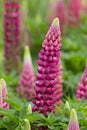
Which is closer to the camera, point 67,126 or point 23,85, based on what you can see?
point 67,126

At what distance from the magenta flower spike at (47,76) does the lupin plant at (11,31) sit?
7.48 feet

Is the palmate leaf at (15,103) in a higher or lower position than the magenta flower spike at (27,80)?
lower

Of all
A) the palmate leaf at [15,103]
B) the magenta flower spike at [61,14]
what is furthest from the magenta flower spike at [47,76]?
the magenta flower spike at [61,14]

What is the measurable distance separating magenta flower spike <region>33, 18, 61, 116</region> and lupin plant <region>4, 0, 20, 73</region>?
89.8 inches

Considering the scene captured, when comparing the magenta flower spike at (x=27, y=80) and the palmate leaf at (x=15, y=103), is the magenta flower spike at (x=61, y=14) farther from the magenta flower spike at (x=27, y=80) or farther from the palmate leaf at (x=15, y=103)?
the palmate leaf at (x=15, y=103)

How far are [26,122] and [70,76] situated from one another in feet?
8.47

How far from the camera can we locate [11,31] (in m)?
5.10

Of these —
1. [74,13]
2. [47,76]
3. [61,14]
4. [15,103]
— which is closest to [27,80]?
[47,76]

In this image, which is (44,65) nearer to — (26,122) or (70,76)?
(26,122)

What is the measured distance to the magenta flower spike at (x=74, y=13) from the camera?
672cm

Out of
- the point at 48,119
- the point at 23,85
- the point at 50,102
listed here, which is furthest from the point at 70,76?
the point at 48,119

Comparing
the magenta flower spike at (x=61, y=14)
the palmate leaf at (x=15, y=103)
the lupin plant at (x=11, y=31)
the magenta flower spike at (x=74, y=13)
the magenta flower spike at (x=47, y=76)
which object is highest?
the magenta flower spike at (x=74, y=13)

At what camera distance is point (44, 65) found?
2.80 meters

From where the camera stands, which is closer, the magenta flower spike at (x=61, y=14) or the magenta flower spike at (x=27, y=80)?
the magenta flower spike at (x=27, y=80)
